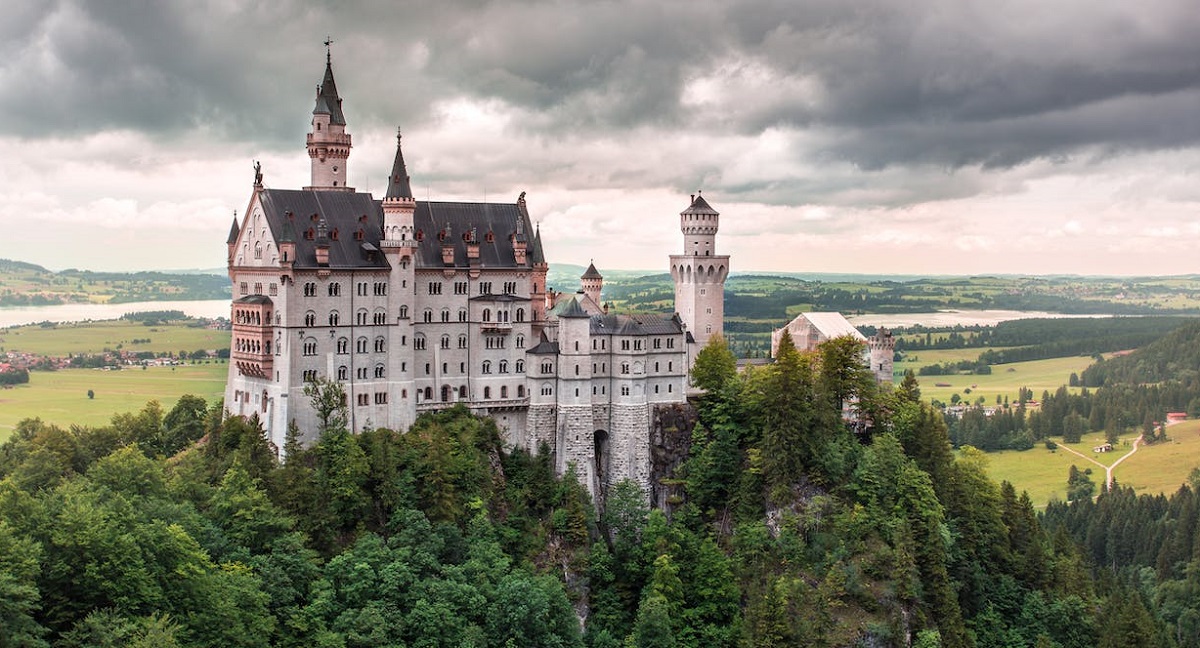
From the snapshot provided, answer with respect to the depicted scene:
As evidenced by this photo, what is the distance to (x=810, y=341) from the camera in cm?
10931

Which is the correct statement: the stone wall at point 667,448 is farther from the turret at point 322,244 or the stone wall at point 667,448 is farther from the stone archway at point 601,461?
the turret at point 322,244

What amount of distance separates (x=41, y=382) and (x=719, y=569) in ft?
391

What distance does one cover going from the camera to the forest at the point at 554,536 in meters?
64.9

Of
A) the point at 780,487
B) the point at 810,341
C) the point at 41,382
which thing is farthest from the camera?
the point at 41,382

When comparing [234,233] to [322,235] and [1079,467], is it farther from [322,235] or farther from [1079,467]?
[1079,467]

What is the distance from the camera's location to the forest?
64.9 meters

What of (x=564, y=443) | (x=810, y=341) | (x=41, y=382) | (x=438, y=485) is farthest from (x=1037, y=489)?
(x=41, y=382)

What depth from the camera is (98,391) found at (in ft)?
527

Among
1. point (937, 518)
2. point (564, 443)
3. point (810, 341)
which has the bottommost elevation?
point (937, 518)

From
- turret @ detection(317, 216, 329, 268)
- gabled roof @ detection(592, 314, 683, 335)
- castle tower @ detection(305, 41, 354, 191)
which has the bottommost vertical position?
gabled roof @ detection(592, 314, 683, 335)

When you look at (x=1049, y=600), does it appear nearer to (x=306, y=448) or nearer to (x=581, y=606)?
(x=581, y=606)

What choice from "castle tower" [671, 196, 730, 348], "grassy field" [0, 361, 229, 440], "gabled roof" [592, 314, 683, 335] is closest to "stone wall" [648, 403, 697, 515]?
"gabled roof" [592, 314, 683, 335]

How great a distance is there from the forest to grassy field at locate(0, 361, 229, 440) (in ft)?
141

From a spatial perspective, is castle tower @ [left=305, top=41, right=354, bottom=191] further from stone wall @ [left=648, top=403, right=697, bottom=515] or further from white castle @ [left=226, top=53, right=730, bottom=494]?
stone wall @ [left=648, top=403, right=697, bottom=515]
